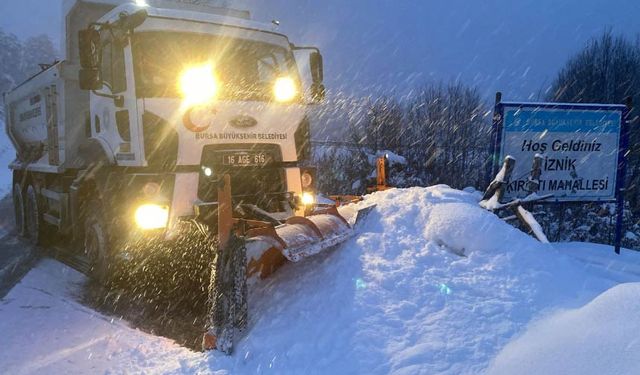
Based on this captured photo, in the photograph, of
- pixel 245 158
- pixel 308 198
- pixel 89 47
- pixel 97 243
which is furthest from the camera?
pixel 308 198

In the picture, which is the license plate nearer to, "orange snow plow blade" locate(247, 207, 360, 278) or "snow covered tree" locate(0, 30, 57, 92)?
"orange snow plow blade" locate(247, 207, 360, 278)

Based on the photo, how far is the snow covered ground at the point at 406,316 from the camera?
3166mm

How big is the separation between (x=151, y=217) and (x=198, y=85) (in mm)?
1549

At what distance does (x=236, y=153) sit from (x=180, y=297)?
67.6 inches

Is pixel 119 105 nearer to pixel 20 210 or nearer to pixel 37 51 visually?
pixel 20 210

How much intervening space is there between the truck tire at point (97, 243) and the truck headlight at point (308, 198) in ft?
7.74

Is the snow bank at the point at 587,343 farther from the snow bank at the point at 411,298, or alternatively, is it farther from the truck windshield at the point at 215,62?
the truck windshield at the point at 215,62

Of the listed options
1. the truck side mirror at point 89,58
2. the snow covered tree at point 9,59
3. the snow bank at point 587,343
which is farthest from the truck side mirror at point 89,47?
the snow covered tree at point 9,59

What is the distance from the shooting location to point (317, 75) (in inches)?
282

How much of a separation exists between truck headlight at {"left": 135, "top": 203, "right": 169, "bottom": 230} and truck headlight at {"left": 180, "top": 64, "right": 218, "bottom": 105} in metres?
1.20

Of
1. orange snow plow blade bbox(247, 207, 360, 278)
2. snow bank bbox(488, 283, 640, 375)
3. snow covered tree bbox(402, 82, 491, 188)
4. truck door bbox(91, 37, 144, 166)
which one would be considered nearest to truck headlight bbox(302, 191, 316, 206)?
orange snow plow blade bbox(247, 207, 360, 278)

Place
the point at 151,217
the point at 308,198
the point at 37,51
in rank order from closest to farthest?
1. the point at 151,217
2. the point at 308,198
3. the point at 37,51

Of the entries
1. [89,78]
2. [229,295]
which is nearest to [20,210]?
[89,78]

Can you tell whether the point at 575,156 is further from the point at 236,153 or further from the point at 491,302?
the point at 236,153
